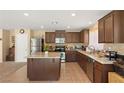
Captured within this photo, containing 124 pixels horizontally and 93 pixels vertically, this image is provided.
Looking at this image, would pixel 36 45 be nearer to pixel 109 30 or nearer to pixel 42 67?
pixel 42 67

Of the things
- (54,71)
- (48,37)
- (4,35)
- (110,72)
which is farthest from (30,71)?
(4,35)

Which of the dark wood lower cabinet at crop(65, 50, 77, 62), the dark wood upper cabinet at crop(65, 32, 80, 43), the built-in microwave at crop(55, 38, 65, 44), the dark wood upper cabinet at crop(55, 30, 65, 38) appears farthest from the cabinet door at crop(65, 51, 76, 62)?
the dark wood upper cabinet at crop(55, 30, 65, 38)

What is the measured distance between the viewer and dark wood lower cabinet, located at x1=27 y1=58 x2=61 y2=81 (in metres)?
5.65

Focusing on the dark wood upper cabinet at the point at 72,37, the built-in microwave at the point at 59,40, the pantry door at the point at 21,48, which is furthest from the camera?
the dark wood upper cabinet at the point at 72,37

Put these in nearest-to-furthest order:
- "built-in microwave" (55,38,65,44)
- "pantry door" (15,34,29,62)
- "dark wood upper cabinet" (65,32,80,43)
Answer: "pantry door" (15,34,29,62), "built-in microwave" (55,38,65,44), "dark wood upper cabinet" (65,32,80,43)

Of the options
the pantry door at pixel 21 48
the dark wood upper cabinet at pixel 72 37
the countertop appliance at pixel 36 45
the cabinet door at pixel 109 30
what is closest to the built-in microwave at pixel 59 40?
the dark wood upper cabinet at pixel 72 37

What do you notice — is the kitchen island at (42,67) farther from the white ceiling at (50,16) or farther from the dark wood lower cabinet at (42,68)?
the white ceiling at (50,16)

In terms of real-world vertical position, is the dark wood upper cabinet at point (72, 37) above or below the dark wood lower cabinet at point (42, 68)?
above

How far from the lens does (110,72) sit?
398 cm

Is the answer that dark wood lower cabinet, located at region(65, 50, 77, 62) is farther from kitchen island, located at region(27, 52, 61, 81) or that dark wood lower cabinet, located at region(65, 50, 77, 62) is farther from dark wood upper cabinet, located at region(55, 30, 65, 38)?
kitchen island, located at region(27, 52, 61, 81)

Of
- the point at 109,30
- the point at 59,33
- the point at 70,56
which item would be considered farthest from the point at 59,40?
the point at 109,30

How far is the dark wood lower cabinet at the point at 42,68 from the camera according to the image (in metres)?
5.65
